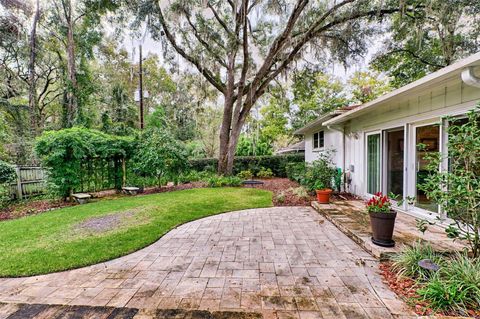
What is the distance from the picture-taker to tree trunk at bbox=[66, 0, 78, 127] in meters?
10.9

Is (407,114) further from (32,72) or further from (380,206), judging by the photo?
(32,72)

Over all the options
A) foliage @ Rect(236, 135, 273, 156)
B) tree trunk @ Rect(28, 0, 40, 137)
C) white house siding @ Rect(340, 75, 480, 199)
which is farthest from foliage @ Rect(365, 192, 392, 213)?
tree trunk @ Rect(28, 0, 40, 137)

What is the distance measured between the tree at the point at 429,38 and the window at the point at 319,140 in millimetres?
4449

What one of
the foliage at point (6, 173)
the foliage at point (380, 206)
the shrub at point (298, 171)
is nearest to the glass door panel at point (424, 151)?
the foliage at point (380, 206)

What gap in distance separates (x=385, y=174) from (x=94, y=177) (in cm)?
938

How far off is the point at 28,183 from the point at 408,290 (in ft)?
34.2

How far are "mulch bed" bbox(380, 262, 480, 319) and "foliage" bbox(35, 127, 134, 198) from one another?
812 cm

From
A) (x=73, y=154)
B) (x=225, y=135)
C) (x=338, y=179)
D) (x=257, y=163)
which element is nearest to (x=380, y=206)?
(x=338, y=179)

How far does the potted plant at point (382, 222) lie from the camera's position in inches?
115

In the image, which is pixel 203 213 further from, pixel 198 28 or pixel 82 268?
pixel 198 28

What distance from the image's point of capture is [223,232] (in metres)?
4.12

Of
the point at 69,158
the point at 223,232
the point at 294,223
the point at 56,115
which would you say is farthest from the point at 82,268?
the point at 56,115

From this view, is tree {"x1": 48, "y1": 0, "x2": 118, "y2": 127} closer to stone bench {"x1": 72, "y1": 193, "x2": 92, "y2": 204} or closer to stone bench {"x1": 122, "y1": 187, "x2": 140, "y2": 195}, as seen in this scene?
stone bench {"x1": 122, "y1": 187, "x2": 140, "y2": 195}

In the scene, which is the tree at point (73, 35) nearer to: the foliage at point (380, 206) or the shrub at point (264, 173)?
the shrub at point (264, 173)
